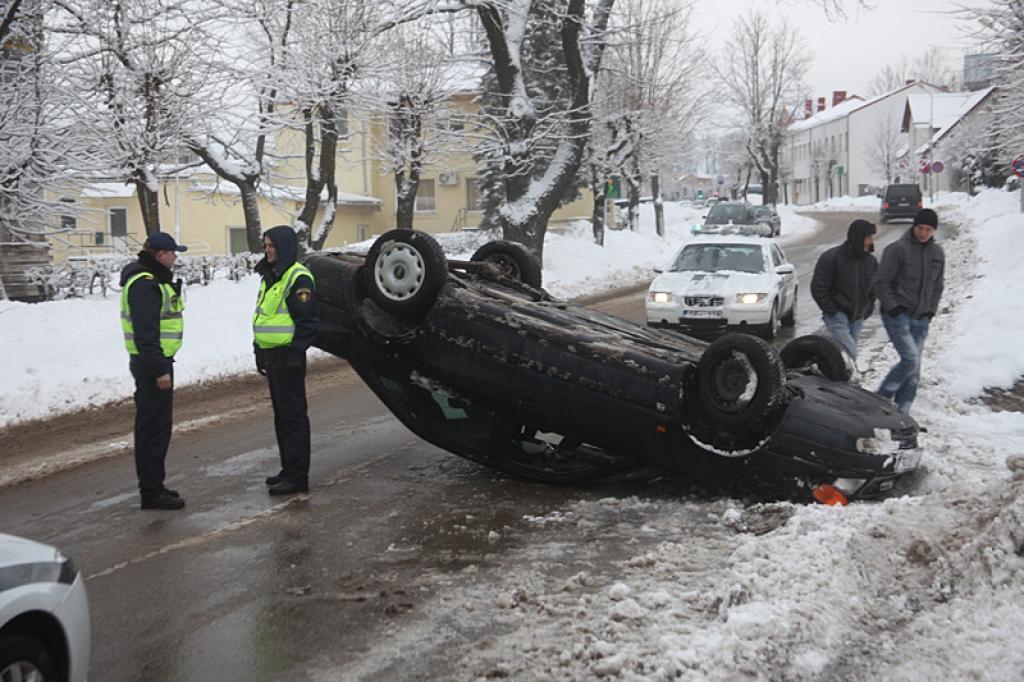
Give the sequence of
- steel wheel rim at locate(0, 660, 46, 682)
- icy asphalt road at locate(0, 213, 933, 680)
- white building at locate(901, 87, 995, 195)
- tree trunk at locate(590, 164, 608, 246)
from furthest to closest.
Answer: white building at locate(901, 87, 995, 195) → tree trunk at locate(590, 164, 608, 246) → icy asphalt road at locate(0, 213, 933, 680) → steel wheel rim at locate(0, 660, 46, 682)

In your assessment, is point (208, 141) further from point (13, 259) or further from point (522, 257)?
point (522, 257)

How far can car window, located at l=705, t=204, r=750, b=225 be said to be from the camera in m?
34.7

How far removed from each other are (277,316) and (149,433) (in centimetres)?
113

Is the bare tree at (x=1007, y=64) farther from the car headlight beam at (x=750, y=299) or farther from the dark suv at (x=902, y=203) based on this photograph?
the dark suv at (x=902, y=203)

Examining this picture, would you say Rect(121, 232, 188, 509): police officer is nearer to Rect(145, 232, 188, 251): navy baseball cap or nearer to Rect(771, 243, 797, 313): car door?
Rect(145, 232, 188, 251): navy baseball cap

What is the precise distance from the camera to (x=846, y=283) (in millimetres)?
8773

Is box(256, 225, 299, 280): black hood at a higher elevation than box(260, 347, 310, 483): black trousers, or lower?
higher

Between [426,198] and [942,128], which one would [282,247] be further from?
[942,128]

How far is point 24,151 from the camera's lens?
1347cm

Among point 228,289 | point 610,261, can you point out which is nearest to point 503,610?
point 228,289

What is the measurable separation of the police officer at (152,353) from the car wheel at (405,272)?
1.33 metres

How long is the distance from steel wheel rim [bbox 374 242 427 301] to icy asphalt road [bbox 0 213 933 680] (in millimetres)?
1376

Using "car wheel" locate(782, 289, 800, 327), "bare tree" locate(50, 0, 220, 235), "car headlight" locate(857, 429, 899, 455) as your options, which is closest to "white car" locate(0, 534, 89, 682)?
"car headlight" locate(857, 429, 899, 455)

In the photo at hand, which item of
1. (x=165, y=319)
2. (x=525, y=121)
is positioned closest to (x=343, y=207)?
(x=525, y=121)
